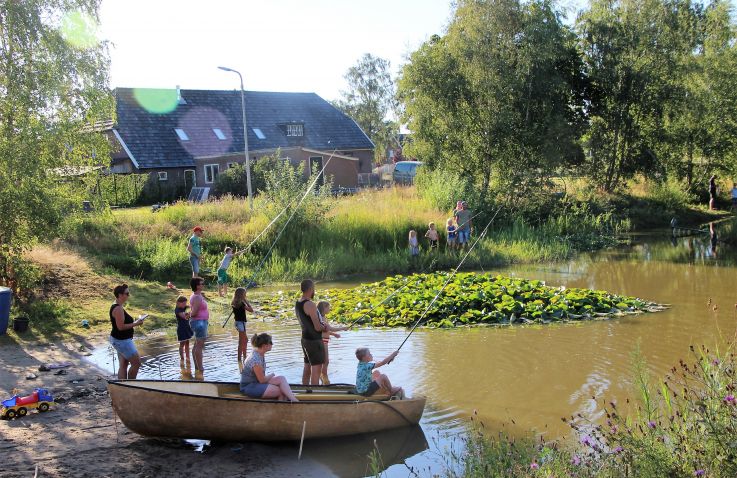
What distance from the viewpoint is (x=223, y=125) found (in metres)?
44.7

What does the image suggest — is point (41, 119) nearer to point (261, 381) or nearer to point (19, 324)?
point (19, 324)

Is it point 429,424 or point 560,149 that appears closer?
point 429,424

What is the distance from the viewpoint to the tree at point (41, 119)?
45.8 feet

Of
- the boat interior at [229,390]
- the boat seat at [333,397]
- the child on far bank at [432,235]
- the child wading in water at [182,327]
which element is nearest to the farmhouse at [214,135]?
the child on far bank at [432,235]

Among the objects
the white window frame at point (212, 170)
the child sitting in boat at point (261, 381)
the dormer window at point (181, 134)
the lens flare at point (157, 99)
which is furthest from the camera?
the lens flare at point (157, 99)

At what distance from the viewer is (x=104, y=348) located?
12.6 metres

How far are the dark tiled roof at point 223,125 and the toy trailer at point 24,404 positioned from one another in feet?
103

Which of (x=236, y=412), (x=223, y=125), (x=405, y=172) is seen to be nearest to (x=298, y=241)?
(x=236, y=412)

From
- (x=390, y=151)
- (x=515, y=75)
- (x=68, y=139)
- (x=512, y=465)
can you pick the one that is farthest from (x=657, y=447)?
(x=390, y=151)

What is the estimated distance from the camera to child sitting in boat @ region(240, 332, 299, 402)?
8102mm

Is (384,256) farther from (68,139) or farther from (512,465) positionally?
(512,465)

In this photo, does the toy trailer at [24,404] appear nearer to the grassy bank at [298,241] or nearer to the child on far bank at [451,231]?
the grassy bank at [298,241]

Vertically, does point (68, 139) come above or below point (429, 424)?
above

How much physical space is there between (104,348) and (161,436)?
17.3 feet
